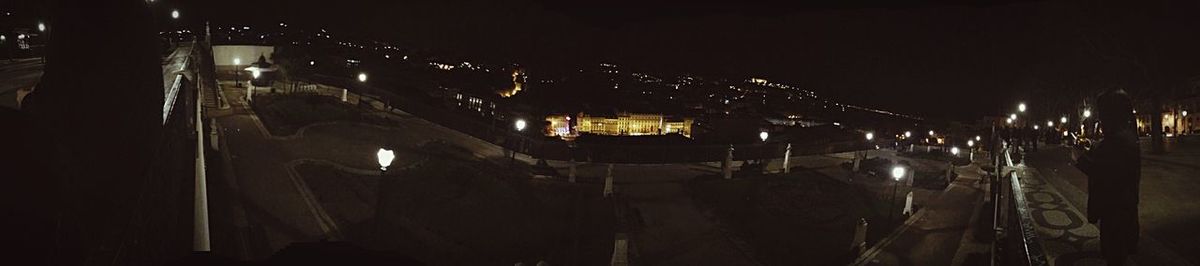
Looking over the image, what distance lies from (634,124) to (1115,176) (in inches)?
2397

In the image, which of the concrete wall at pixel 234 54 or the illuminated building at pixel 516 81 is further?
the illuminated building at pixel 516 81

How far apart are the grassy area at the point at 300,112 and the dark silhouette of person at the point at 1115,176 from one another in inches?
890

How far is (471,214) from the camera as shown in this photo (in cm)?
1803

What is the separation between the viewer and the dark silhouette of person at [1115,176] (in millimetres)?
5992

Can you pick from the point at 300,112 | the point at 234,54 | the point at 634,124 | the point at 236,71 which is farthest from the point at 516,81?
the point at 300,112

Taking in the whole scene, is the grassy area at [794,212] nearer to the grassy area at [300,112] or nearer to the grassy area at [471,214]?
the grassy area at [471,214]

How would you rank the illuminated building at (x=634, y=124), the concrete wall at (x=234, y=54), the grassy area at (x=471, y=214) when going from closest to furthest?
the grassy area at (x=471, y=214) → the concrete wall at (x=234, y=54) → the illuminated building at (x=634, y=124)

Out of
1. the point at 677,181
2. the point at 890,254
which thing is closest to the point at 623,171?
the point at 677,181

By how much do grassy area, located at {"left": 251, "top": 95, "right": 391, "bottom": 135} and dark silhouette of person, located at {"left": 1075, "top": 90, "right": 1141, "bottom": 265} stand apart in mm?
22602

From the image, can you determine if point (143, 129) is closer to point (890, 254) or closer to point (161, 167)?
point (161, 167)

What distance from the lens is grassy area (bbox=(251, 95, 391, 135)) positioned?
79.0 feet

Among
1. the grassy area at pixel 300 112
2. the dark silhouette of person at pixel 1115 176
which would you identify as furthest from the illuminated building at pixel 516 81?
the dark silhouette of person at pixel 1115 176

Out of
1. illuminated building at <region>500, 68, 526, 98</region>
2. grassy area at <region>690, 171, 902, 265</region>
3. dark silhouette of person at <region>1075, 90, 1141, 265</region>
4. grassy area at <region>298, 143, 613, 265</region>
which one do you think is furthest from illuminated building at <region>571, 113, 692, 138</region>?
dark silhouette of person at <region>1075, 90, 1141, 265</region>

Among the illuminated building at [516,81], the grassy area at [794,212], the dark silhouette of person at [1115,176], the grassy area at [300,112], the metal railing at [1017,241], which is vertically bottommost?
the grassy area at [794,212]
